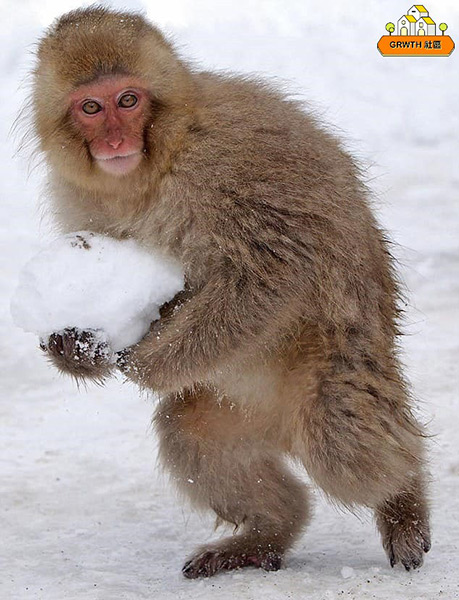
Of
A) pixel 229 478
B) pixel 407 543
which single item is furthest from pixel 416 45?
pixel 407 543

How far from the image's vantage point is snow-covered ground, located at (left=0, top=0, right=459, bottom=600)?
4.14 metres

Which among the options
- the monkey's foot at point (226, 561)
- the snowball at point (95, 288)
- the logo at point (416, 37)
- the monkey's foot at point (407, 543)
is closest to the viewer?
the snowball at point (95, 288)

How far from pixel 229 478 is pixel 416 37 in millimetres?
7989

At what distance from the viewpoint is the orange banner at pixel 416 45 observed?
36.4 ft

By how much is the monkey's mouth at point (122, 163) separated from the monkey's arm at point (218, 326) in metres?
0.46

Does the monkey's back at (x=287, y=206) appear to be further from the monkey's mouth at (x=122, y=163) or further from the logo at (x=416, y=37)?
the logo at (x=416, y=37)

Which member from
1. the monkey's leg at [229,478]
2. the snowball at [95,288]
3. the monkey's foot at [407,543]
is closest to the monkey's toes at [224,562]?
the monkey's leg at [229,478]

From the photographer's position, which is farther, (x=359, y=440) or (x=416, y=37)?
(x=416, y=37)

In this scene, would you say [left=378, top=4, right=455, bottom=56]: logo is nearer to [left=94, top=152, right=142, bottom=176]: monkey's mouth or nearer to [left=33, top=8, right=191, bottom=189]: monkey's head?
[left=33, top=8, right=191, bottom=189]: monkey's head

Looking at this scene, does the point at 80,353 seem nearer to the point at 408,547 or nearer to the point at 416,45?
the point at 408,547

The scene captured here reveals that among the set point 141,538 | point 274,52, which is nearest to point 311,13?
point 274,52

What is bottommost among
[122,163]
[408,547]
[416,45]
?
[416,45]

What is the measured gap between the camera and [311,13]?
11.5 m

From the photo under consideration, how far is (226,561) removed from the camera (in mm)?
4309
